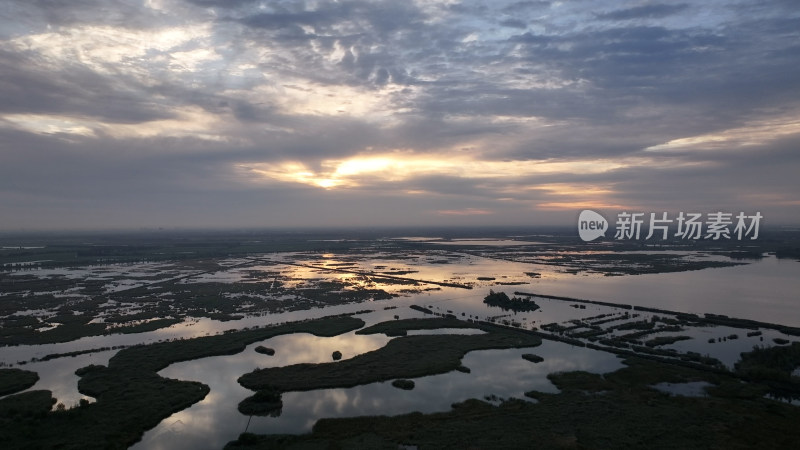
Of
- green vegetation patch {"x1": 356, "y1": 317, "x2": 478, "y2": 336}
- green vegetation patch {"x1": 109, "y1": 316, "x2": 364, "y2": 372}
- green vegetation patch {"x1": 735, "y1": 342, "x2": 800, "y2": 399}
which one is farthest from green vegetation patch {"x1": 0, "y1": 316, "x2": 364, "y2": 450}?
green vegetation patch {"x1": 735, "y1": 342, "x2": 800, "y2": 399}

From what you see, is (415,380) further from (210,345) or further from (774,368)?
(774,368)

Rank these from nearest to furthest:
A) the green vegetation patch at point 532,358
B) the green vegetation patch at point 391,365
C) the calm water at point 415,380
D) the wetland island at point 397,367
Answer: the wetland island at point 397,367, the calm water at point 415,380, the green vegetation patch at point 391,365, the green vegetation patch at point 532,358

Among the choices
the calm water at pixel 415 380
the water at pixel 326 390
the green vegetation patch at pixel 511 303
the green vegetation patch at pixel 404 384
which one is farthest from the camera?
the green vegetation patch at pixel 511 303

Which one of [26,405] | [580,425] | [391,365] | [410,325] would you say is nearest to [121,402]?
[26,405]

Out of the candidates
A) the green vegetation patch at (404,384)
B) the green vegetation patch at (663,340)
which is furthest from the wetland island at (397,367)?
the green vegetation patch at (663,340)

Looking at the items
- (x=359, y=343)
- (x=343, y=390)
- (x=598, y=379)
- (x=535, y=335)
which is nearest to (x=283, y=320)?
(x=359, y=343)

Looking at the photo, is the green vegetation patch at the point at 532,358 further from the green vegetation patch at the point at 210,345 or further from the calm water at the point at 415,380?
the green vegetation patch at the point at 210,345

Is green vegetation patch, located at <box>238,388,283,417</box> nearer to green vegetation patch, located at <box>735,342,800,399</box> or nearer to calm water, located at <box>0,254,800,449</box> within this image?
calm water, located at <box>0,254,800,449</box>
